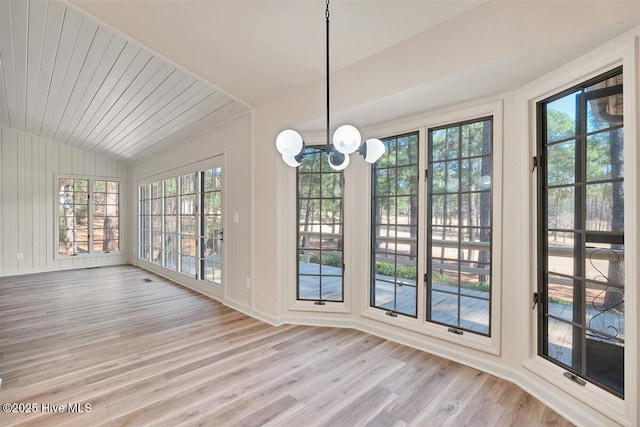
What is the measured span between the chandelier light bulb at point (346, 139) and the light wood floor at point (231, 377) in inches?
65.1

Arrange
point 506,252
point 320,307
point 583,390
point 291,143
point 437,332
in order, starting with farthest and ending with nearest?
point 320,307, point 437,332, point 506,252, point 583,390, point 291,143

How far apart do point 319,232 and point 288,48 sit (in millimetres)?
1888

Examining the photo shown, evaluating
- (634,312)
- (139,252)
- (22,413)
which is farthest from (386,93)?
(139,252)

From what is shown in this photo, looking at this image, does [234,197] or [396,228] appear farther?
[234,197]

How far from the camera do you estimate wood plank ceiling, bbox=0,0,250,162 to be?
266cm

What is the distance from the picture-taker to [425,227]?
9.48 ft

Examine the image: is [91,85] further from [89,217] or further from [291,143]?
[89,217]

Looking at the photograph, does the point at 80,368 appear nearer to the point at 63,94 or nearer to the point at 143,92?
the point at 143,92

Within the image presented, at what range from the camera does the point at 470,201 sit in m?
2.64

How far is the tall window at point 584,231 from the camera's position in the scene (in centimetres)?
182

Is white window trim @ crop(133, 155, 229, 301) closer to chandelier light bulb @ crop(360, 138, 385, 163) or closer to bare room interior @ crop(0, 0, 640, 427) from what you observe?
bare room interior @ crop(0, 0, 640, 427)

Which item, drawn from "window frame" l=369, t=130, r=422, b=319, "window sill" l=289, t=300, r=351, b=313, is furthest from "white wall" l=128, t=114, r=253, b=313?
"window frame" l=369, t=130, r=422, b=319

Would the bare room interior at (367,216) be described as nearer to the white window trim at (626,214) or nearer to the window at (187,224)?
the white window trim at (626,214)

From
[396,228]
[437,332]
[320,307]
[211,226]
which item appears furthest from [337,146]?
[211,226]
